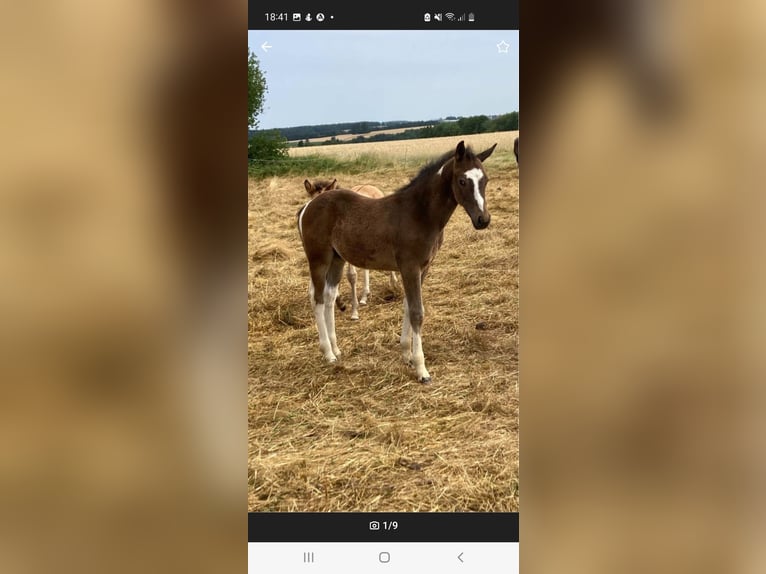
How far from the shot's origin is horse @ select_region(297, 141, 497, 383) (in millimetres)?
4461

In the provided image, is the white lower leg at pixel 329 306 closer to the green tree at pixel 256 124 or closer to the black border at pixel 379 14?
the green tree at pixel 256 124

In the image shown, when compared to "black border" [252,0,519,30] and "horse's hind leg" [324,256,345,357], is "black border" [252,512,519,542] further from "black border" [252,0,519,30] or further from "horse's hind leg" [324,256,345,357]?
"horse's hind leg" [324,256,345,357]

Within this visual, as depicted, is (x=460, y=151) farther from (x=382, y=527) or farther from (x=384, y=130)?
(x=382, y=527)

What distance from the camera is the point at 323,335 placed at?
15.8 ft

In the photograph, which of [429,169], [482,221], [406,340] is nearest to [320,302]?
[406,340]

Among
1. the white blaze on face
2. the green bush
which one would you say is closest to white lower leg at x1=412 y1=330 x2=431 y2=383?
the white blaze on face

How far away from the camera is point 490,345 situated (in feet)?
14.7

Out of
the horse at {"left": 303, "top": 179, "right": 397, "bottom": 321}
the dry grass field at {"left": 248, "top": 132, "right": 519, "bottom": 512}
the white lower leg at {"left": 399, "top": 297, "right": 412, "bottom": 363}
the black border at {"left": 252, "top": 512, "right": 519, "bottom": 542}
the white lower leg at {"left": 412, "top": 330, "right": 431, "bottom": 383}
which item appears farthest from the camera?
the horse at {"left": 303, "top": 179, "right": 397, "bottom": 321}

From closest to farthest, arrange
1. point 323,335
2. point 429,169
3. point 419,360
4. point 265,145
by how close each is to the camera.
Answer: point 265,145
point 419,360
point 429,169
point 323,335

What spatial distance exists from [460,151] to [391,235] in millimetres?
1075
